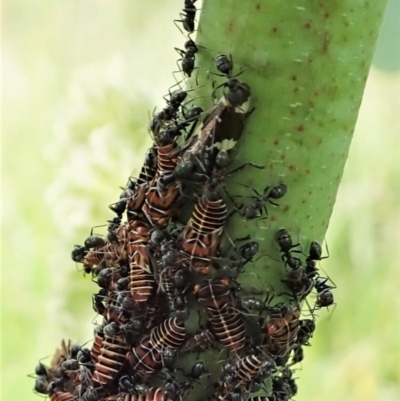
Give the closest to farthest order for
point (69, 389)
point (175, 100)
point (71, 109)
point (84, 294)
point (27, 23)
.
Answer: point (175, 100) < point (69, 389) < point (84, 294) < point (71, 109) < point (27, 23)

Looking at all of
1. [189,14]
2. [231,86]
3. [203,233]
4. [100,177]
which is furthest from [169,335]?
[100,177]

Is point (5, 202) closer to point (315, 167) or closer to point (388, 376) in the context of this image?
point (388, 376)

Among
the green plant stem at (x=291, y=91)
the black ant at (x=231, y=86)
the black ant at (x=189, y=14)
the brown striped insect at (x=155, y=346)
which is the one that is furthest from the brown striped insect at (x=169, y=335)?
the black ant at (x=189, y=14)

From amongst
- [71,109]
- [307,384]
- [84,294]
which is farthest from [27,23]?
[307,384]

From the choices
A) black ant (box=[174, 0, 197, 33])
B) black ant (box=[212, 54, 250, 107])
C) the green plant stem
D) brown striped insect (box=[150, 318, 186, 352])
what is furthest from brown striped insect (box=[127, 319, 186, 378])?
black ant (box=[174, 0, 197, 33])

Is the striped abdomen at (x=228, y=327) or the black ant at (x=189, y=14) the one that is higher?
the black ant at (x=189, y=14)

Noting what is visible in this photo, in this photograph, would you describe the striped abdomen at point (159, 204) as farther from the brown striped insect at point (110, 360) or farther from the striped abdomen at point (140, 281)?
the brown striped insect at point (110, 360)

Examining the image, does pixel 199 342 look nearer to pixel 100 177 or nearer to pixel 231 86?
pixel 231 86

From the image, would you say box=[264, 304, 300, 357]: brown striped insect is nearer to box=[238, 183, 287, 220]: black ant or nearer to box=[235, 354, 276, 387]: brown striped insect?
box=[235, 354, 276, 387]: brown striped insect
